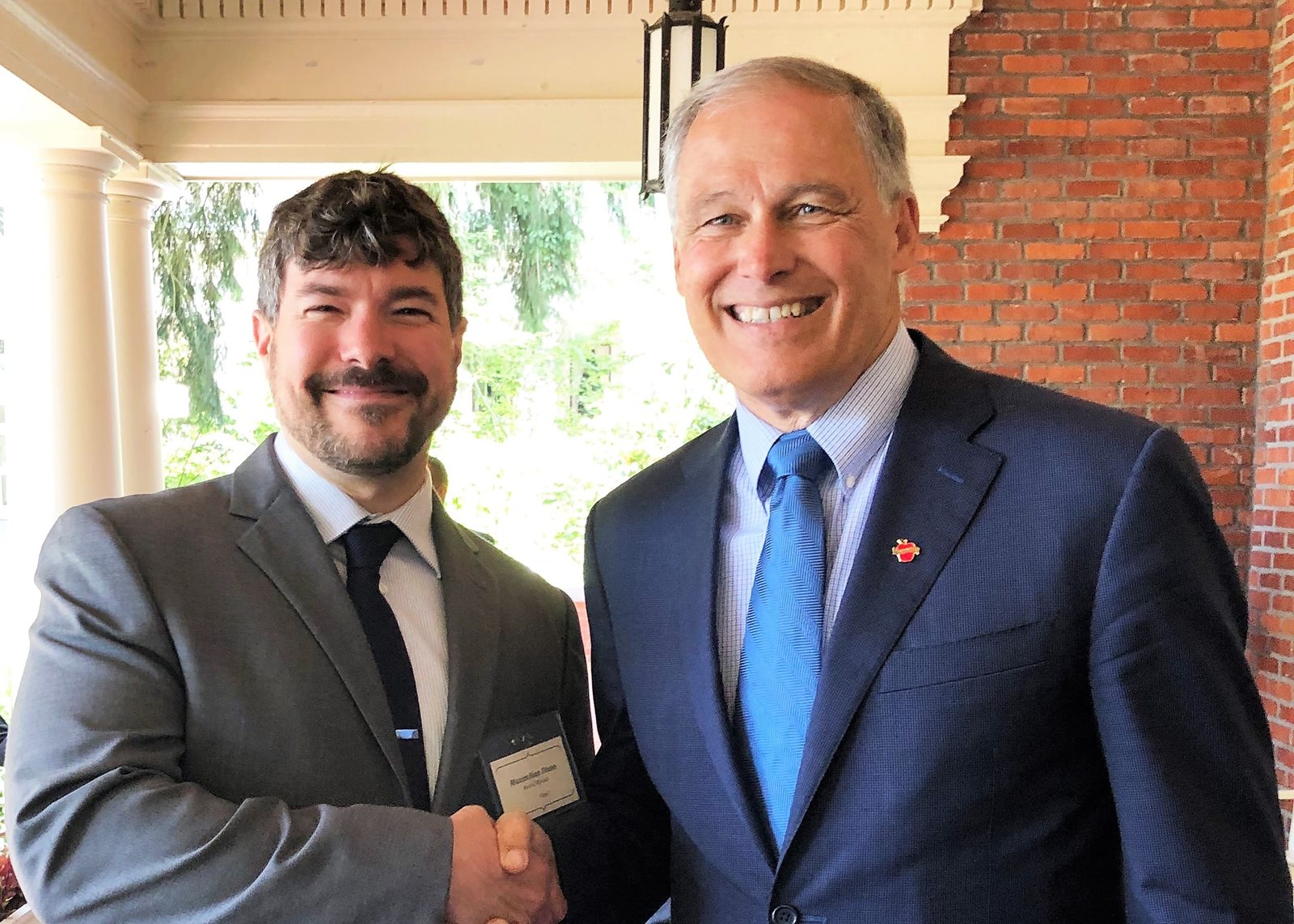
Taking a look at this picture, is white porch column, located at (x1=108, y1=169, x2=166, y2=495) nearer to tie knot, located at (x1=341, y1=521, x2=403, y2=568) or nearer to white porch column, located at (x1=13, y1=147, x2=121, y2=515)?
white porch column, located at (x1=13, y1=147, x2=121, y2=515)

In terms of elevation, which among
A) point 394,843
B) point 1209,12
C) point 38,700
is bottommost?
point 394,843

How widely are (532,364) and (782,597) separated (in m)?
7.90

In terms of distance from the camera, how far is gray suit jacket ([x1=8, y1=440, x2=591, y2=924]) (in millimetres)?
1279

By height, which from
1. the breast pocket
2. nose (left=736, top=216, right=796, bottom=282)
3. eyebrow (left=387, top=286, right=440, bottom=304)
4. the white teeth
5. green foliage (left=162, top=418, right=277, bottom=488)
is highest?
nose (left=736, top=216, right=796, bottom=282)

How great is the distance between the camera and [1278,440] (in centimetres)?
403

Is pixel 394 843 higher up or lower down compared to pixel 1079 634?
lower down

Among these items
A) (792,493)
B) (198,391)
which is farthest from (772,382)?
(198,391)

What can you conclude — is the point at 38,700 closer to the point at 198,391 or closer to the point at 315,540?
the point at 315,540

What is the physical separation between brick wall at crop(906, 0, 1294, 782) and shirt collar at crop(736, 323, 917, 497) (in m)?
2.94

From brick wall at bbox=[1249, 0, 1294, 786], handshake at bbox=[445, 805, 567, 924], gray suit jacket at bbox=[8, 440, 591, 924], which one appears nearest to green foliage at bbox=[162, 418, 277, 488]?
brick wall at bbox=[1249, 0, 1294, 786]

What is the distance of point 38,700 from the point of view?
53.1 inches

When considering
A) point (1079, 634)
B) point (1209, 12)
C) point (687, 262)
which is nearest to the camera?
point (1079, 634)

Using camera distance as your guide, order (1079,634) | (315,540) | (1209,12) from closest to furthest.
A: 1. (1079,634)
2. (315,540)
3. (1209,12)

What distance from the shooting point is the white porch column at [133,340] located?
14.3 ft
